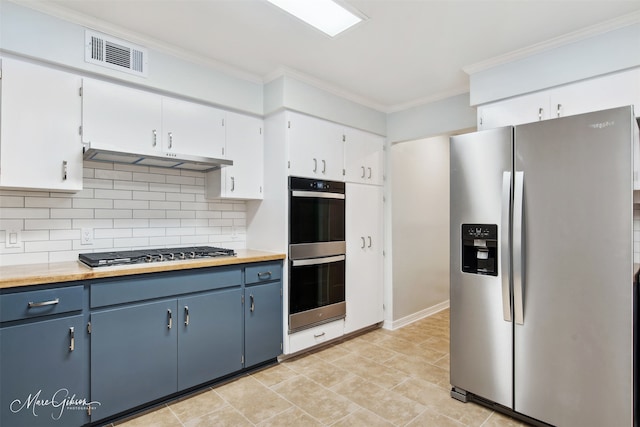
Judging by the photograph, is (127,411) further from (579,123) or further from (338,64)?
(579,123)

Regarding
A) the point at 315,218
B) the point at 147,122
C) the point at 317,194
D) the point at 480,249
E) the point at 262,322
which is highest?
the point at 147,122

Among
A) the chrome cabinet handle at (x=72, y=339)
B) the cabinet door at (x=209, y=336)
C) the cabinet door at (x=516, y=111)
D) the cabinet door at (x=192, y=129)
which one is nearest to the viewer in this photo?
the chrome cabinet handle at (x=72, y=339)

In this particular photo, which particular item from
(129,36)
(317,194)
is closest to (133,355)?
(317,194)

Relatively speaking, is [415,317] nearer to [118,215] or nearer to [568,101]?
[568,101]

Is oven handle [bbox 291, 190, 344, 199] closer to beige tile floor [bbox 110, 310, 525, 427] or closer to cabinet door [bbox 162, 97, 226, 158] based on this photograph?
cabinet door [bbox 162, 97, 226, 158]

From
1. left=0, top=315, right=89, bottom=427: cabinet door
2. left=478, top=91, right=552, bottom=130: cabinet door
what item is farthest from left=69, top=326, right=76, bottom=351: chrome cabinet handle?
left=478, top=91, right=552, bottom=130: cabinet door

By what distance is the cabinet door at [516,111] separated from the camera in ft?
8.23

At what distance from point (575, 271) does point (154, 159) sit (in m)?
2.75

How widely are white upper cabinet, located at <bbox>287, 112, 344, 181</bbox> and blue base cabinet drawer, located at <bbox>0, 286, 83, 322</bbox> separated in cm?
177

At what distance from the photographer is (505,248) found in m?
2.11

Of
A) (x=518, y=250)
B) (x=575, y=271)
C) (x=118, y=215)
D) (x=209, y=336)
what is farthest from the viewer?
(x=118, y=215)

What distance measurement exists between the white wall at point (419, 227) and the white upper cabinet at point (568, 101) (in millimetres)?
1383

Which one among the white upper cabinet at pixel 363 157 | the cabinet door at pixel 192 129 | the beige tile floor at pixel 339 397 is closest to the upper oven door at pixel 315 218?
the white upper cabinet at pixel 363 157

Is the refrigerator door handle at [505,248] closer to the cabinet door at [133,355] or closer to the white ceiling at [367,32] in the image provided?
the white ceiling at [367,32]
